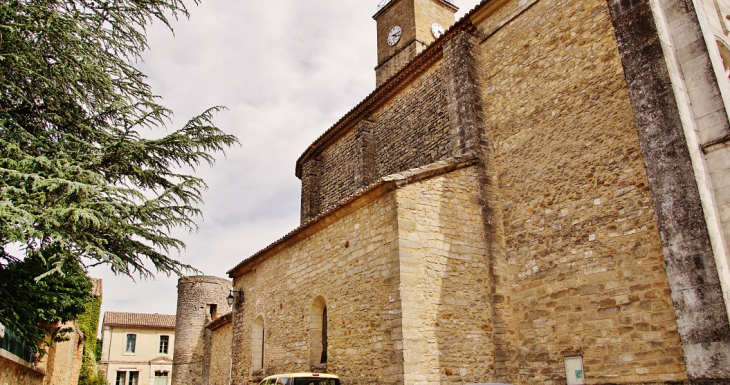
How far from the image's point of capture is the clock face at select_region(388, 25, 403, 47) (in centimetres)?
2218

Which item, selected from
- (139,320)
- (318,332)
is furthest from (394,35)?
(139,320)

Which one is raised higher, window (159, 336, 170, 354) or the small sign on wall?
window (159, 336, 170, 354)

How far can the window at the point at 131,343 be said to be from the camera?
39.1 m

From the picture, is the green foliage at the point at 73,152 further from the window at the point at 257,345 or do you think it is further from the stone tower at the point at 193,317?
the stone tower at the point at 193,317

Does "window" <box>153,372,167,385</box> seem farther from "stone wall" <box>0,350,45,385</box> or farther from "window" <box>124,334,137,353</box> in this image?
"stone wall" <box>0,350,45,385</box>

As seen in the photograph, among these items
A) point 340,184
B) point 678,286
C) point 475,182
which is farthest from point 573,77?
point 340,184

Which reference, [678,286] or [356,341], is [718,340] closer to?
[678,286]

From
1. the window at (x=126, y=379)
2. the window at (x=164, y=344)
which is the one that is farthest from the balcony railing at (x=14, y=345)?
the window at (x=164, y=344)

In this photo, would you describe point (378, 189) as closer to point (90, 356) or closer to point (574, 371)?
point (574, 371)

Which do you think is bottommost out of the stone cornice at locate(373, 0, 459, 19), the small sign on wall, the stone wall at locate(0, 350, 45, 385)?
the small sign on wall

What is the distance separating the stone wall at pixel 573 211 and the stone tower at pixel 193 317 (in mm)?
20635

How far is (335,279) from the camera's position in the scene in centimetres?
1058

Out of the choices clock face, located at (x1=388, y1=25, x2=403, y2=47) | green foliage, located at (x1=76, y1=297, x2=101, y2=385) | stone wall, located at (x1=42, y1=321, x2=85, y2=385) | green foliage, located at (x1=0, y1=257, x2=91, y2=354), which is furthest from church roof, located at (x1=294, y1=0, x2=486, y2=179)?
green foliage, located at (x1=76, y1=297, x2=101, y2=385)

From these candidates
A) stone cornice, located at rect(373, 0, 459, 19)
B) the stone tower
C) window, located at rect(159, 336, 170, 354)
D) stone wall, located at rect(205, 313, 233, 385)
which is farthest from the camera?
window, located at rect(159, 336, 170, 354)
